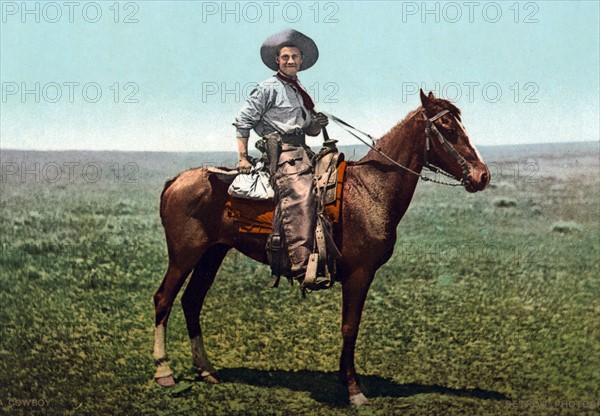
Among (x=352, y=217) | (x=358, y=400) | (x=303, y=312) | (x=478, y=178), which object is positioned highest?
(x=478, y=178)

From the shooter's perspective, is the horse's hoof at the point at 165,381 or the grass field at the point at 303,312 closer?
the grass field at the point at 303,312

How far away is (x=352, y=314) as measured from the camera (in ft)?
24.2

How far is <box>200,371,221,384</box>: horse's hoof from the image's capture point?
8000mm

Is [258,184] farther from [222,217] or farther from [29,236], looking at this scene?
[29,236]

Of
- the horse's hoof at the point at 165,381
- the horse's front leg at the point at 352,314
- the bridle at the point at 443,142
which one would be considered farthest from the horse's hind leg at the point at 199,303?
the bridle at the point at 443,142

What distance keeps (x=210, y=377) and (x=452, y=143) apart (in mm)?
3350

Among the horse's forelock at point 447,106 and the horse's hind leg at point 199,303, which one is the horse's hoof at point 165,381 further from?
the horse's forelock at point 447,106

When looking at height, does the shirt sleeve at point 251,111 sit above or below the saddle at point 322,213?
above

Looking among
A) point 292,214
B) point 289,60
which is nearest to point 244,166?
point 292,214

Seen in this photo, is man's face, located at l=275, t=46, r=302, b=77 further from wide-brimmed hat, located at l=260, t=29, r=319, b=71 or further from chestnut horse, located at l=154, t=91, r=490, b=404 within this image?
chestnut horse, located at l=154, t=91, r=490, b=404

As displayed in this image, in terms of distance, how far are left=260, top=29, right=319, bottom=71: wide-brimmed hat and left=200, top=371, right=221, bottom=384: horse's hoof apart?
3164 mm

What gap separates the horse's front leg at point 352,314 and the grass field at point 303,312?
0.55 ft

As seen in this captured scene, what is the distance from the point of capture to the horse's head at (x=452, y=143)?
23.1 ft

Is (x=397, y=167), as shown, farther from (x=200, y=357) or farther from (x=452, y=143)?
(x=200, y=357)
